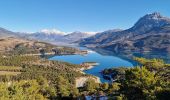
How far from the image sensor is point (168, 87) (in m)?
70.3

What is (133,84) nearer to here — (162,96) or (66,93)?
(162,96)

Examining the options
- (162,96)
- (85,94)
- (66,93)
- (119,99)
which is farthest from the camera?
(85,94)

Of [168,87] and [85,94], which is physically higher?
[168,87]

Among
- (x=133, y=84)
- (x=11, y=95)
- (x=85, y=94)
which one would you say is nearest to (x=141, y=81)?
(x=133, y=84)

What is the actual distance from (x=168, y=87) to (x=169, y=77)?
35.6ft

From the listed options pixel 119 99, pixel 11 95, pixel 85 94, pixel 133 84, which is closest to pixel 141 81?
pixel 133 84

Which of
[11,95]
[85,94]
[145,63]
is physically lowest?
[85,94]

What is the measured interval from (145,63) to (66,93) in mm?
34443

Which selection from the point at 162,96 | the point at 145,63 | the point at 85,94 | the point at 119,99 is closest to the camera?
the point at 162,96

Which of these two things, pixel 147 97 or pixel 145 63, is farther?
pixel 145 63

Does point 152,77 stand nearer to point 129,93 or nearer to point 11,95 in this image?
point 129,93

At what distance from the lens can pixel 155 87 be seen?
7062 cm

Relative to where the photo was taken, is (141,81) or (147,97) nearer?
(147,97)

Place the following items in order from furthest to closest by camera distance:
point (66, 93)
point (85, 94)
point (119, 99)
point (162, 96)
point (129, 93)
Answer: point (85, 94) < point (66, 93) < point (129, 93) < point (119, 99) < point (162, 96)
